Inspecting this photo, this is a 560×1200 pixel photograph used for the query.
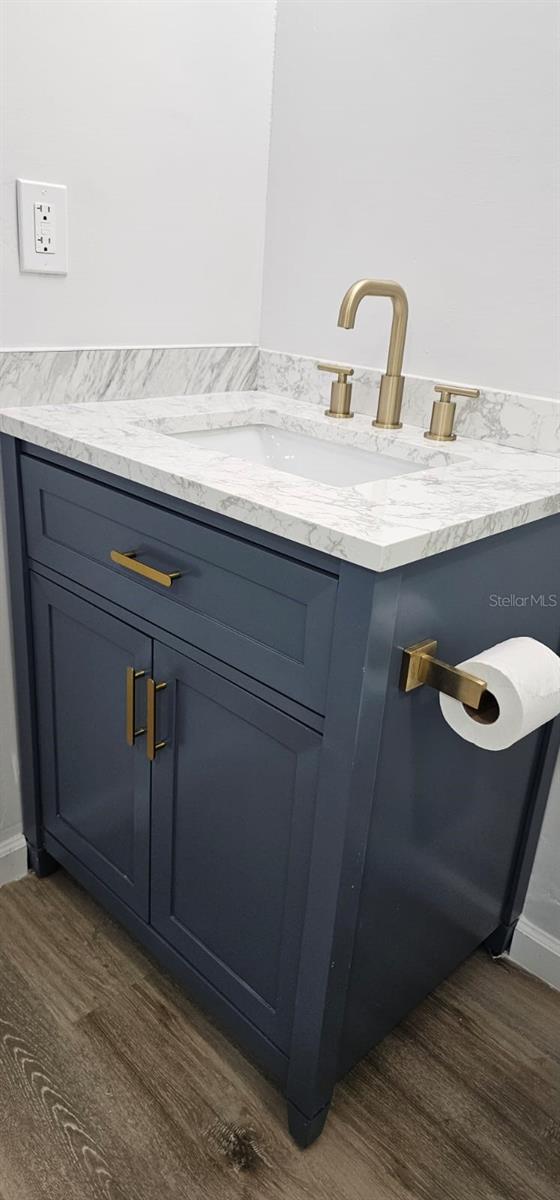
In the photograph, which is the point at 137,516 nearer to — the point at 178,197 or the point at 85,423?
the point at 85,423

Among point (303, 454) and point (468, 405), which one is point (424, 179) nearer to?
point (468, 405)

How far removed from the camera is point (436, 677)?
86 centimetres

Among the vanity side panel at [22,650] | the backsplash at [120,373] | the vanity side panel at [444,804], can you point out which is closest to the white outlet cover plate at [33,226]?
the backsplash at [120,373]

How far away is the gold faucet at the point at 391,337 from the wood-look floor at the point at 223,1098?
2.96ft

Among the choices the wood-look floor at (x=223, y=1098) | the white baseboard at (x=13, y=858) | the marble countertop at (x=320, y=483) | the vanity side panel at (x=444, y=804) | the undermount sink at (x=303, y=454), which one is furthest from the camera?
the white baseboard at (x=13, y=858)

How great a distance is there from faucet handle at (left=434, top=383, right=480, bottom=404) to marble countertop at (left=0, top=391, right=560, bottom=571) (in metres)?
0.07

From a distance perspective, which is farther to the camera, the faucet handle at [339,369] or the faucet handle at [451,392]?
the faucet handle at [339,369]

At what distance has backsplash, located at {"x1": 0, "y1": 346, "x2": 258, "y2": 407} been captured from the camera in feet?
4.07

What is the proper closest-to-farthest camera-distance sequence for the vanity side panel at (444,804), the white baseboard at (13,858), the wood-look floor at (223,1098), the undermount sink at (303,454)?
the vanity side panel at (444,804) < the wood-look floor at (223,1098) < the undermount sink at (303,454) < the white baseboard at (13,858)

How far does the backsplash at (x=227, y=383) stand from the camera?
120 cm

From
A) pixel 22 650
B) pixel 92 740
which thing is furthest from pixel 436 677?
pixel 22 650

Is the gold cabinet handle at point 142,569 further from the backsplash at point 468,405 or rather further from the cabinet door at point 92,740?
the backsplash at point 468,405

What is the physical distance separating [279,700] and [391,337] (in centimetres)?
60

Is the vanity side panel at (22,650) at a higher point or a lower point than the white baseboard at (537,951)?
higher
